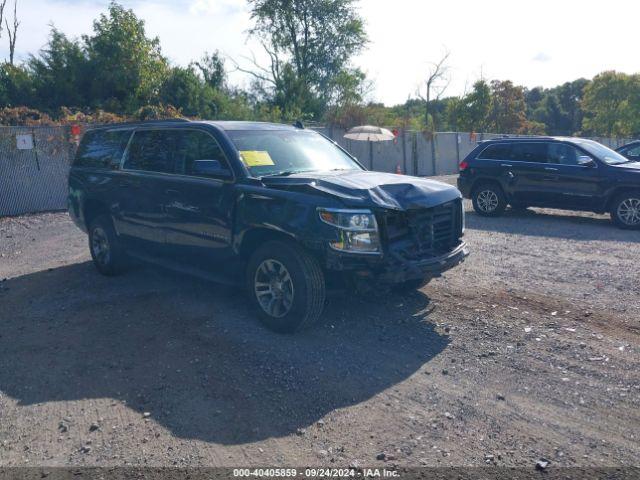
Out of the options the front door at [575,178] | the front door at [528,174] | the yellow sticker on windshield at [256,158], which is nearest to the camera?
the yellow sticker on windshield at [256,158]

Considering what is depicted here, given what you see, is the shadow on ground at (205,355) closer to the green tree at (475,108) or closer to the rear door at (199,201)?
the rear door at (199,201)

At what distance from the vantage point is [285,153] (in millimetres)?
6383

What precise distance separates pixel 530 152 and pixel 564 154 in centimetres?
73

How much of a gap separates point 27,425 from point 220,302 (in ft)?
8.62

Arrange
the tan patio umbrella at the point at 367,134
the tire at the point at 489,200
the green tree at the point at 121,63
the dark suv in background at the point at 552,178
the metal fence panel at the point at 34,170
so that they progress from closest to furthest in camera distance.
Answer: the dark suv in background at the point at 552,178
the tire at the point at 489,200
the metal fence panel at the point at 34,170
the tan patio umbrella at the point at 367,134
the green tree at the point at 121,63

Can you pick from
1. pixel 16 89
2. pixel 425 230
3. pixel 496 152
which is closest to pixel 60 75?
pixel 16 89

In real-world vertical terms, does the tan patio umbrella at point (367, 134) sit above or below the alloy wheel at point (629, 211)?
above

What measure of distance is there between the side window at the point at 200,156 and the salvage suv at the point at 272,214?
0.5 inches

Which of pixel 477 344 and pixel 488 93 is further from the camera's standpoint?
pixel 488 93

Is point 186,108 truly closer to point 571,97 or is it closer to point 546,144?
point 546,144

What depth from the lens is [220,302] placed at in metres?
6.57

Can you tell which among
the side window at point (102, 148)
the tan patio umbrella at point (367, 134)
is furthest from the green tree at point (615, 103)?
the side window at point (102, 148)

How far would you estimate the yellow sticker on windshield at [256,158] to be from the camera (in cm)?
597

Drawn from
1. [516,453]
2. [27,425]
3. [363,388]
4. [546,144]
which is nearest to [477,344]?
[363,388]
